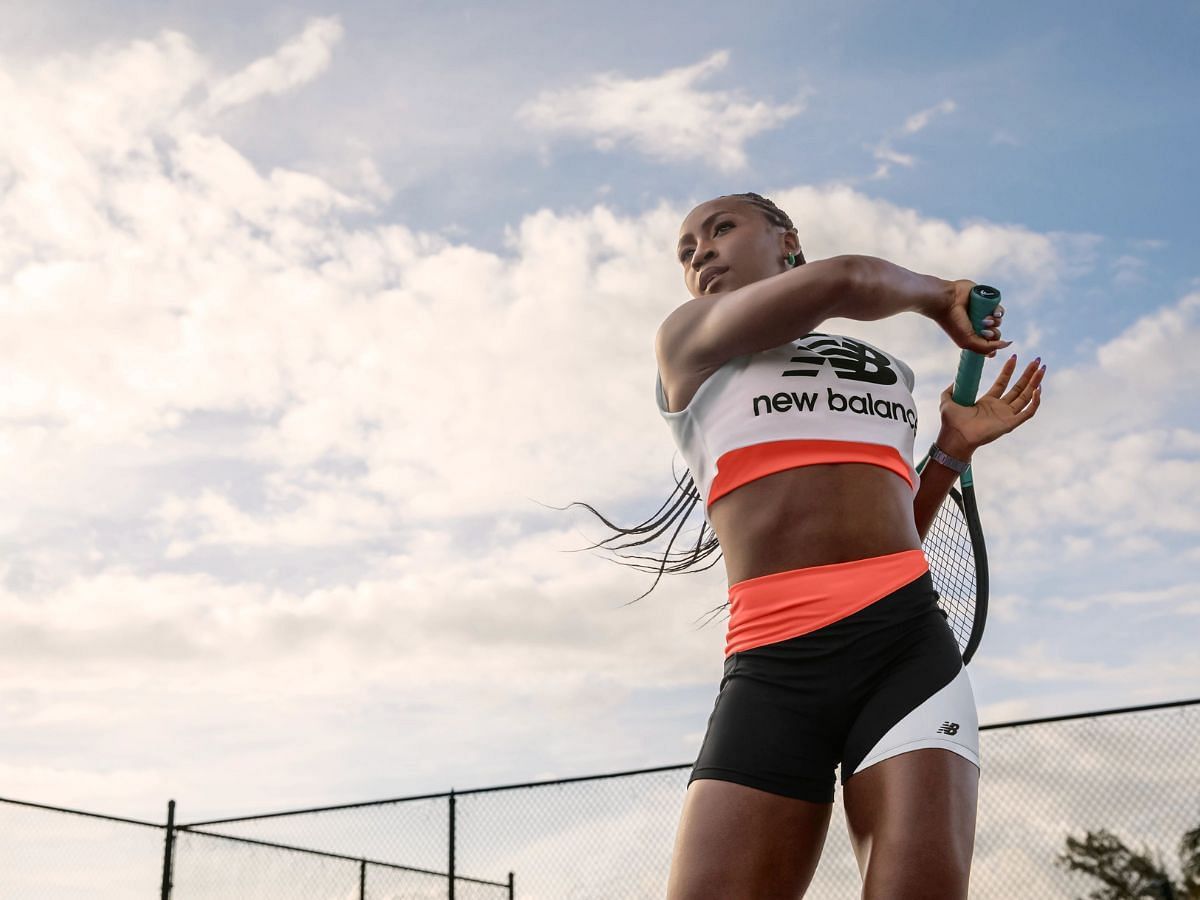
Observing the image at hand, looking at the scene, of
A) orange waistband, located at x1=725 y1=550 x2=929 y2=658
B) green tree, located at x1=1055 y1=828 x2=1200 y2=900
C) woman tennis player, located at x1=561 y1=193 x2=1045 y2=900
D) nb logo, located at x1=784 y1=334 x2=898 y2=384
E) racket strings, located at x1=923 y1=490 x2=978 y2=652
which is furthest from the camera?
green tree, located at x1=1055 y1=828 x2=1200 y2=900

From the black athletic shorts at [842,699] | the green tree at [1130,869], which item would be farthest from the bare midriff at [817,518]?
the green tree at [1130,869]

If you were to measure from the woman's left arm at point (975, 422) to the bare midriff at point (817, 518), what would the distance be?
0.44 meters

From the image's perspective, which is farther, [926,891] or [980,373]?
[980,373]

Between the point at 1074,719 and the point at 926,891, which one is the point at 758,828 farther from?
the point at 1074,719

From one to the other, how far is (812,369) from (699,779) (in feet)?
2.61

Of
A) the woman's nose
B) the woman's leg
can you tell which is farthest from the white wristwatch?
the woman's leg

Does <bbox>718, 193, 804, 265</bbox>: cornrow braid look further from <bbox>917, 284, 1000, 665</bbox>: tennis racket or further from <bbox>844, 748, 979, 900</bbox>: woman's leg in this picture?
<bbox>844, 748, 979, 900</bbox>: woman's leg

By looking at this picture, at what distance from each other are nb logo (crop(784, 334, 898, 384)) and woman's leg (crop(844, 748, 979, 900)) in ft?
2.38

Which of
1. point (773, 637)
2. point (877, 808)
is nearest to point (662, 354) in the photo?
point (773, 637)

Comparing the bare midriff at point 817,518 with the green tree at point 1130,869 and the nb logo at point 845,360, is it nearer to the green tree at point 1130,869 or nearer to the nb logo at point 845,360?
the nb logo at point 845,360

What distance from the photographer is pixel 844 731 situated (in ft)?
6.75

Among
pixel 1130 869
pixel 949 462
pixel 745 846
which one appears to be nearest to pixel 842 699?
pixel 745 846

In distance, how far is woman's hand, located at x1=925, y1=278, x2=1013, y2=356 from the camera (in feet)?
7.06

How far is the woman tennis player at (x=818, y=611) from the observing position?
6.40 feet
